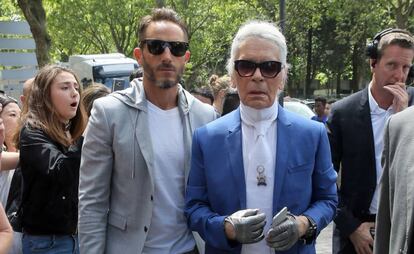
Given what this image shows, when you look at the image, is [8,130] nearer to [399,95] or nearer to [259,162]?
[259,162]

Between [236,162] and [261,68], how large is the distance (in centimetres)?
42

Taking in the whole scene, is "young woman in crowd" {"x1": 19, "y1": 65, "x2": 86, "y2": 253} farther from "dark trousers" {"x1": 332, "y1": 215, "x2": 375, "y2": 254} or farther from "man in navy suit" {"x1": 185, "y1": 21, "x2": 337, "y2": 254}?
"dark trousers" {"x1": 332, "y1": 215, "x2": 375, "y2": 254}

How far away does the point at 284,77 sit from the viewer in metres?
2.78

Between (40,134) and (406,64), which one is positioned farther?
(40,134)

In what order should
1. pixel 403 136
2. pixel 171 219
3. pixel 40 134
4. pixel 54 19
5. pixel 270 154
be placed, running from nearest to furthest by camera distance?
pixel 403 136
pixel 270 154
pixel 171 219
pixel 40 134
pixel 54 19

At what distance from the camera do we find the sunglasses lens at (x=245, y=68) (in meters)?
2.68

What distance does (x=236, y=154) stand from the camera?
268 cm

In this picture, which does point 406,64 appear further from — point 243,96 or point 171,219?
point 171,219

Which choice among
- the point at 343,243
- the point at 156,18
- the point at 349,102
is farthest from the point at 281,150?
the point at 343,243

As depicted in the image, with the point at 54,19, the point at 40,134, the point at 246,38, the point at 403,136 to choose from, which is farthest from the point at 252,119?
the point at 54,19

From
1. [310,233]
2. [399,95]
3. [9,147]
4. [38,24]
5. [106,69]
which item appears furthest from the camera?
[106,69]

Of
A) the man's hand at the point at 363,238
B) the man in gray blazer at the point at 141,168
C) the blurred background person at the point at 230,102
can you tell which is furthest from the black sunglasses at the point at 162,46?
the blurred background person at the point at 230,102

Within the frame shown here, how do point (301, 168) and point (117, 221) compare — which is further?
point (117, 221)

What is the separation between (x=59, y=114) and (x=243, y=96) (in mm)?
1736
